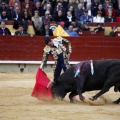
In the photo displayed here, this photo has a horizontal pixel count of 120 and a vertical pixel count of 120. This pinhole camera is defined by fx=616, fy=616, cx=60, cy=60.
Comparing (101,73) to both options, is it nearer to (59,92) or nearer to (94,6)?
(59,92)

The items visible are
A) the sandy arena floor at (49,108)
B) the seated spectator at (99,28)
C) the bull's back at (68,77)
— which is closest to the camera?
the sandy arena floor at (49,108)

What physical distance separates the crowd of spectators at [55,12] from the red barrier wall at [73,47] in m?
0.32

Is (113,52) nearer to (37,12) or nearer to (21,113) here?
(37,12)

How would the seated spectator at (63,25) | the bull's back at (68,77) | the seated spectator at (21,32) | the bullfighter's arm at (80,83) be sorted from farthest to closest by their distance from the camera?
1. the seated spectator at (21,32)
2. the seated spectator at (63,25)
3. the bull's back at (68,77)
4. the bullfighter's arm at (80,83)

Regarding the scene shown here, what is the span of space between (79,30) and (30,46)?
4.51 ft

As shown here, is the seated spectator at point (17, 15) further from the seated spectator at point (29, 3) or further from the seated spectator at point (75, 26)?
the seated spectator at point (75, 26)

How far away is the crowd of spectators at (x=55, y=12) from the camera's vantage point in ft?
51.2

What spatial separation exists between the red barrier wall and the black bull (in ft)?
20.3

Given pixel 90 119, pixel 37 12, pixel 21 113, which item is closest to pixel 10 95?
pixel 21 113

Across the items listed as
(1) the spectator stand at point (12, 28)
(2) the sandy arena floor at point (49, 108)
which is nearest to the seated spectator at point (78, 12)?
(1) the spectator stand at point (12, 28)

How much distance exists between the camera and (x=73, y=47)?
16.4 m

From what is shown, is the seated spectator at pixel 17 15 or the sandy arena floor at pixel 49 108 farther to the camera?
the seated spectator at pixel 17 15

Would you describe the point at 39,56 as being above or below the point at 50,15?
below

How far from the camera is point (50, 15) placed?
15844 millimetres
